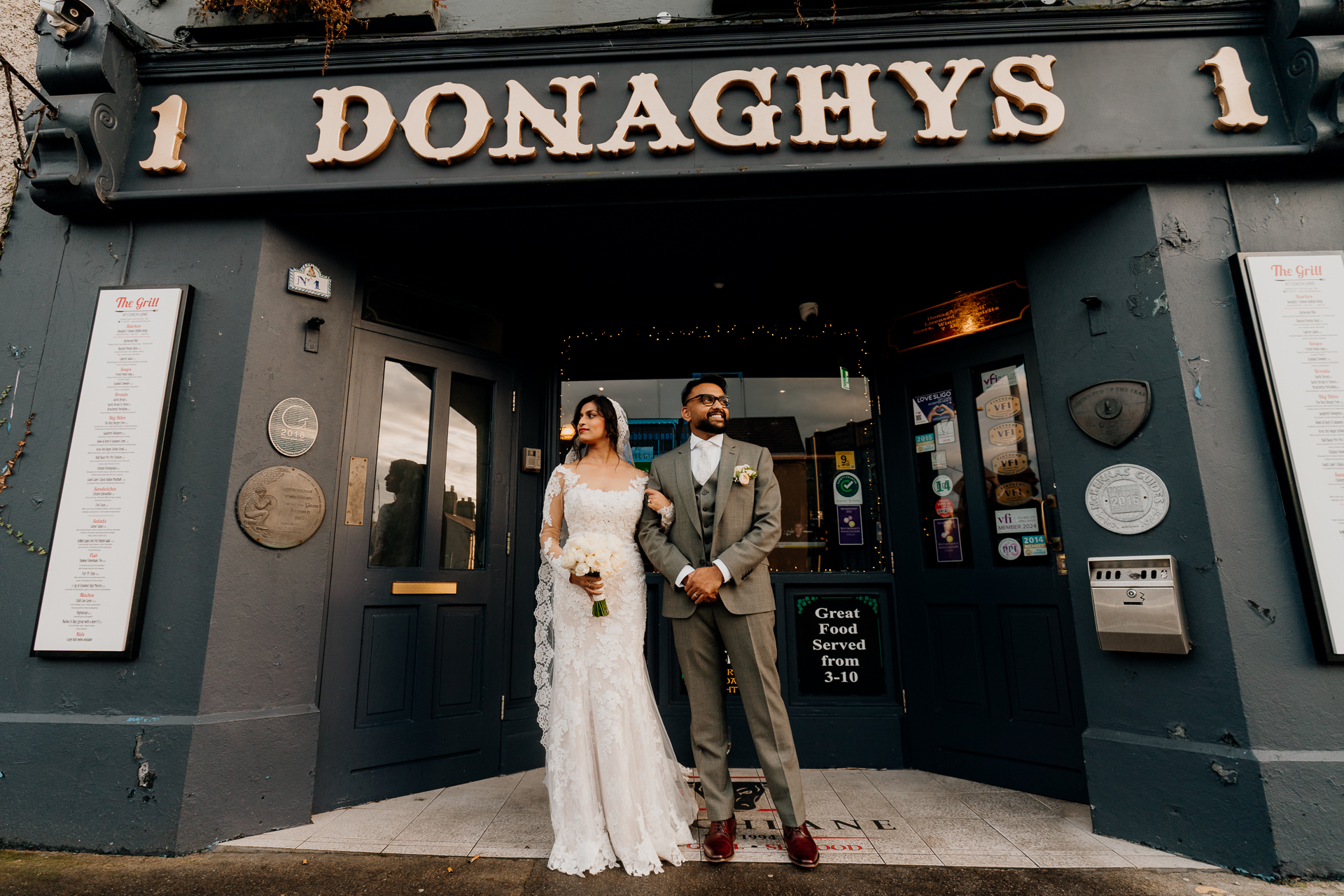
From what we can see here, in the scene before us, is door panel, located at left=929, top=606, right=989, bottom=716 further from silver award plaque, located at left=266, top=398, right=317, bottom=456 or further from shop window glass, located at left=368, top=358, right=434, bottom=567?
silver award plaque, located at left=266, top=398, right=317, bottom=456

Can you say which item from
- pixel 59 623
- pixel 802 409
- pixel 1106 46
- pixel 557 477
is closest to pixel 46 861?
pixel 59 623

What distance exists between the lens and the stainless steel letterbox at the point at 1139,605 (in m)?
3.02

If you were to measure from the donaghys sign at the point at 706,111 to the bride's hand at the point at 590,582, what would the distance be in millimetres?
2371

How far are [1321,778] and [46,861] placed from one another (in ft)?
19.7

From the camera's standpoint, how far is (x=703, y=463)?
10.9 ft

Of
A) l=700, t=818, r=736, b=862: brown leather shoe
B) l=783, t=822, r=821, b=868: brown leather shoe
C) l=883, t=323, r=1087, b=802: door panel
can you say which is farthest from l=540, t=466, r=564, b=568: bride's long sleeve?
l=883, t=323, r=1087, b=802: door panel

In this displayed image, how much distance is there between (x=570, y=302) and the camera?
16.5 ft

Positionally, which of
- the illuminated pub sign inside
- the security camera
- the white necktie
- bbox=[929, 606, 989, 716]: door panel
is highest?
the security camera

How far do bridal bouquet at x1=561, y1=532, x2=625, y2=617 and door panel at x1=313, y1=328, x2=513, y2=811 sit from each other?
1673 mm

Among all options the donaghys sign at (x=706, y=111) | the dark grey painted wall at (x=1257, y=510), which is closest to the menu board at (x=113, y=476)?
the donaghys sign at (x=706, y=111)

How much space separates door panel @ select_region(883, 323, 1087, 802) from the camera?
12.7 ft

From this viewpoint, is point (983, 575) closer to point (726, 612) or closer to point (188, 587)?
point (726, 612)

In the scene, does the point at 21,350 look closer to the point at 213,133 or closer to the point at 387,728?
the point at 213,133

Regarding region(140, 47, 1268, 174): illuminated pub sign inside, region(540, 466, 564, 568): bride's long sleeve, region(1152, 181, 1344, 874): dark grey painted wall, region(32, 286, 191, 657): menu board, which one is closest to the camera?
region(1152, 181, 1344, 874): dark grey painted wall
